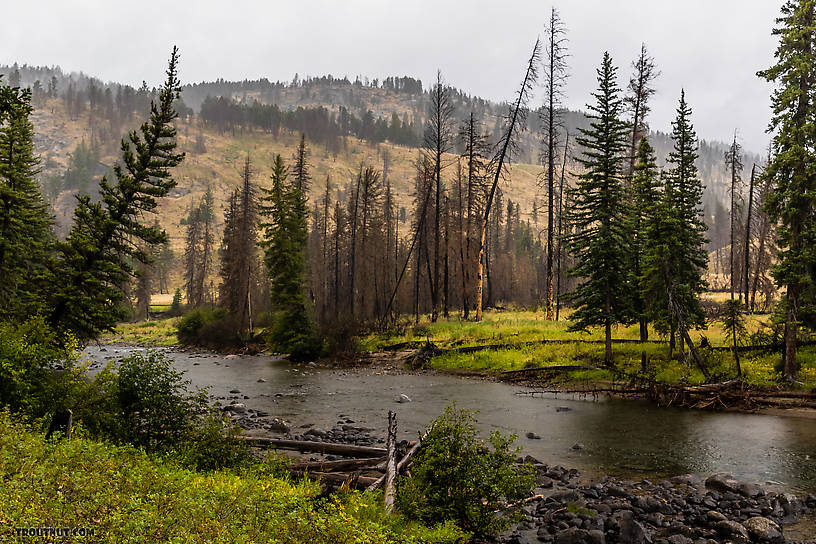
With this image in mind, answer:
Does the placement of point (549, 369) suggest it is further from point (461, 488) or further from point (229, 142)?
point (229, 142)

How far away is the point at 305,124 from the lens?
18950cm

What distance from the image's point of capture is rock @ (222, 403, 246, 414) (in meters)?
20.1

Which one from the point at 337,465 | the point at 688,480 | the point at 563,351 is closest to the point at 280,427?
the point at 337,465

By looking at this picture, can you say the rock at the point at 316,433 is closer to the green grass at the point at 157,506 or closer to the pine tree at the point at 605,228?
the green grass at the point at 157,506

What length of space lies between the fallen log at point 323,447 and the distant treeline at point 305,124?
7099 inches

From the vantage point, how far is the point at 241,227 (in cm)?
5031

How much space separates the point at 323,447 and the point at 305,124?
625 ft

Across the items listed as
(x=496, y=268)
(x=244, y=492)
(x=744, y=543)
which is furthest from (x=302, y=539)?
(x=496, y=268)

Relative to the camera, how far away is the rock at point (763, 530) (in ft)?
29.5

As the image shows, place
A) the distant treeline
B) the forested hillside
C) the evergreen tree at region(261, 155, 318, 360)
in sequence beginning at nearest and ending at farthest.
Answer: the evergreen tree at region(261, 155, 318, 360)
the forested hillside
the distant treeline

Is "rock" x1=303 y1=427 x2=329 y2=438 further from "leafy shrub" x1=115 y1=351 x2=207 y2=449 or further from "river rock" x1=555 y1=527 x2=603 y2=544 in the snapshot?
"river rock" x1=555 y1=527 x2=603 y2=544

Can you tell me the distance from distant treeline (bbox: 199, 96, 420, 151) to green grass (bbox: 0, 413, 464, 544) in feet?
606

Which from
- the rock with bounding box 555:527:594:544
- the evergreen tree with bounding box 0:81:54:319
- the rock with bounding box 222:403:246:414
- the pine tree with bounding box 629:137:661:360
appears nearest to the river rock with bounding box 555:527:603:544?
the rock with bounding box 555:527:594:544

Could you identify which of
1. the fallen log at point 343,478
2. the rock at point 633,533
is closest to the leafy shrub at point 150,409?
the fallen log at point 343,478
